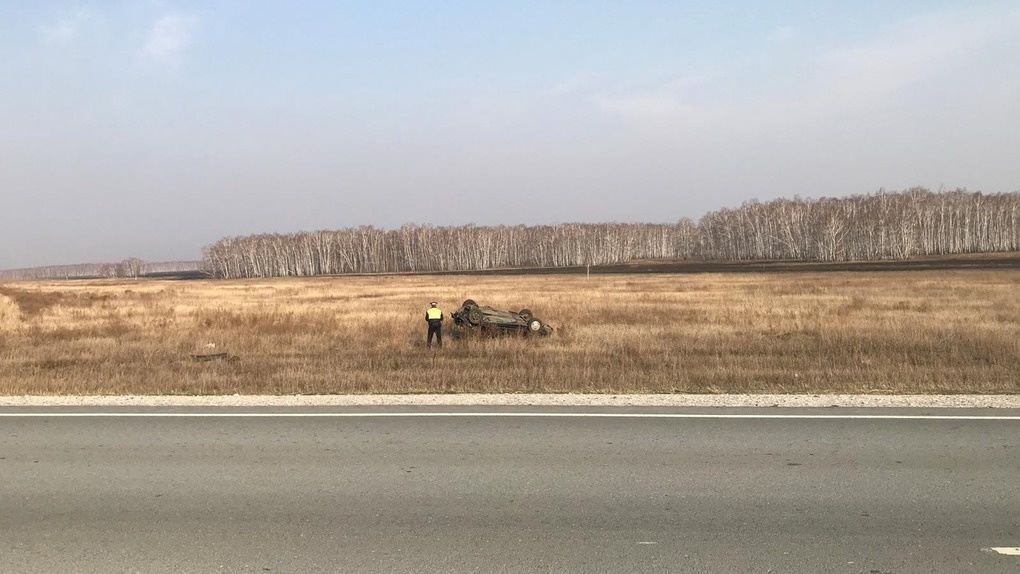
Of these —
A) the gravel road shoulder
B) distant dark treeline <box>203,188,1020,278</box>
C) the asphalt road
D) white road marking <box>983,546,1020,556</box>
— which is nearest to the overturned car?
the gravel road shoulder

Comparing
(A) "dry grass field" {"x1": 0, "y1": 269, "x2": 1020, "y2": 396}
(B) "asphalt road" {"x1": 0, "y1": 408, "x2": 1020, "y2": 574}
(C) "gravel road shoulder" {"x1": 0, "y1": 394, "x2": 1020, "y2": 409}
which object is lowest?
(A) "dry grass field" {"x1": 0, "y1": 269, "x2": 1020, "y2": 396}

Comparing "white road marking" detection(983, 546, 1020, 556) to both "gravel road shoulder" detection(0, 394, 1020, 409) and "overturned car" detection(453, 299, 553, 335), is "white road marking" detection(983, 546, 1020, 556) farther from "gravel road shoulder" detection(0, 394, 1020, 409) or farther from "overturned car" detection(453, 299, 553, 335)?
"overturned car" detection(453, 299, 553, 335)

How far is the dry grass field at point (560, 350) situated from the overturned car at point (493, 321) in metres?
0.60

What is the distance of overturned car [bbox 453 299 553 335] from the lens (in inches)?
731

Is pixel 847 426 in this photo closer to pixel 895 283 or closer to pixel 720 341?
pixel 720 341

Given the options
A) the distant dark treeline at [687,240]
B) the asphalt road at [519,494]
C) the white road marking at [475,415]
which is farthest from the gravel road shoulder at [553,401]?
the distant dark treeline at [687,240]

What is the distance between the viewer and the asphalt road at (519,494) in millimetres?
4301

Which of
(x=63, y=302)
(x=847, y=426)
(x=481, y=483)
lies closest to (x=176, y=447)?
(x=481, y=483)

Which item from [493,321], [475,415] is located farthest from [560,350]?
[475,415]

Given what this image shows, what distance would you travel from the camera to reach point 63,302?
3753 centimetres

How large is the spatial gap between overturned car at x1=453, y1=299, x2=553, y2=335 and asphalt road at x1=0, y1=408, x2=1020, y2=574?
1037 centimetres

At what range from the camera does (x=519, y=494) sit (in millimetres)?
5441

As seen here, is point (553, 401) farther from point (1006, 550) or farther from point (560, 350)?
point (560, 350)

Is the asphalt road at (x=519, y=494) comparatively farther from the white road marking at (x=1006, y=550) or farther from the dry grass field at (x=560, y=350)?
the dry grass field at (x=560, y=350)
